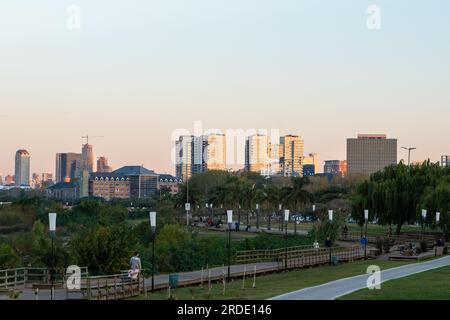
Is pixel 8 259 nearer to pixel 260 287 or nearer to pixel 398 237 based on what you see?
pixel 260 287

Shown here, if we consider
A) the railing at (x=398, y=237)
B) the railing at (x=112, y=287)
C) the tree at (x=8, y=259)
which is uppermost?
the railing at (x=112, y=287)

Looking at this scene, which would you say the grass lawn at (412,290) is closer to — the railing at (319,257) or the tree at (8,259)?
the railing at (319,257)

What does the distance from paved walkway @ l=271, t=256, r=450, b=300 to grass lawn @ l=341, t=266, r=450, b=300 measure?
61 cm

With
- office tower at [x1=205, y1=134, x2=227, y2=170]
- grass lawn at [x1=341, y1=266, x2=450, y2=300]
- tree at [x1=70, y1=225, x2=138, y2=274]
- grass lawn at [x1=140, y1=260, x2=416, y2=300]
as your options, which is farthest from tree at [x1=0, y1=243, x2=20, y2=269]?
office tower at [x1=205, y1=134, x2=227, y2=170]

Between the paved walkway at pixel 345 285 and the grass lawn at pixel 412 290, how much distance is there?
2.02ft

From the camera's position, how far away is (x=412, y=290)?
24578 mm

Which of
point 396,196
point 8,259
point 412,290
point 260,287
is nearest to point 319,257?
point 260,287

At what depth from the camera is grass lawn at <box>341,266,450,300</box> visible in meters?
22.6

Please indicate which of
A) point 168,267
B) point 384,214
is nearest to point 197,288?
point 168,267

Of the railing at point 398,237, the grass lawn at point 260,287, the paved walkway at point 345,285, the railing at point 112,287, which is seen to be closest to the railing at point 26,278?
the railing at point 112,287

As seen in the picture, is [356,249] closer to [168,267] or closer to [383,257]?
[383,257]

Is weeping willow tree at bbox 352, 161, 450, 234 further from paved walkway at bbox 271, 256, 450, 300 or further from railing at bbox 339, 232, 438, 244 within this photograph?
paved walkway at bbox 271, 256, 450, 300

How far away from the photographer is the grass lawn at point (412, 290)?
22578 millimetres

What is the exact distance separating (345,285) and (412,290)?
3076mm
